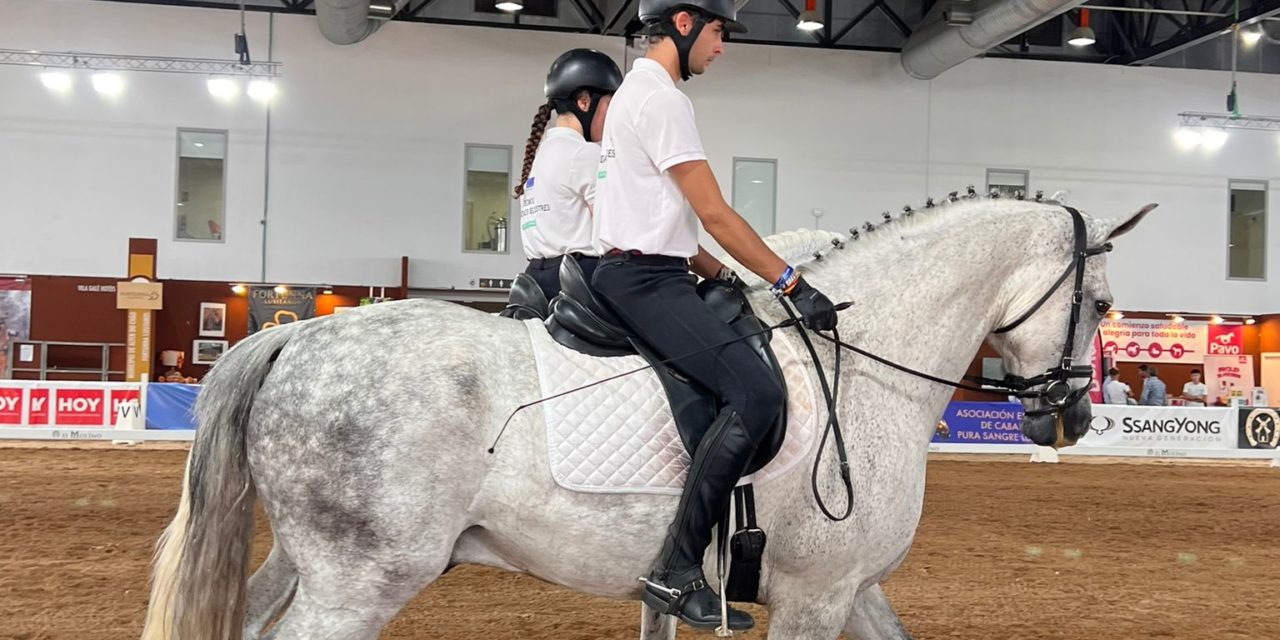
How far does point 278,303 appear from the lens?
73.2ft

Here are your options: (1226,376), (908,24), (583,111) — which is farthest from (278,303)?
(1226,376)

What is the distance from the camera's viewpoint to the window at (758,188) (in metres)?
24.1

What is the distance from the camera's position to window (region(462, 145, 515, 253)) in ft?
76.7

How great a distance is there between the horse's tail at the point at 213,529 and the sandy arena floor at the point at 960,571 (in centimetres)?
268

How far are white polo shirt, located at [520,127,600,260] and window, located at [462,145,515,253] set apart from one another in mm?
18984

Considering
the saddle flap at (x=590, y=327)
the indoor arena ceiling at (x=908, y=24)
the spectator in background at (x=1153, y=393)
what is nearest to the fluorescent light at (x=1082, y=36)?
the indoor arena ceiling at (x=908, y=24)

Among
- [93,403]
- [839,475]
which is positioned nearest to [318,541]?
[839,475]

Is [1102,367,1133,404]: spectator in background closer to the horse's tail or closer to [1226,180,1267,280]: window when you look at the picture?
[1226,180,1267,280]: window

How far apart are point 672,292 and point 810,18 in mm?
18698

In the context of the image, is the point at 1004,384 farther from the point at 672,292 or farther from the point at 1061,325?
the point at 672,292

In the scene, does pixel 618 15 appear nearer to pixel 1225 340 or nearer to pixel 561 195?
pixel 1225 340

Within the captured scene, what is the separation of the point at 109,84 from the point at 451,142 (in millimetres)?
7550

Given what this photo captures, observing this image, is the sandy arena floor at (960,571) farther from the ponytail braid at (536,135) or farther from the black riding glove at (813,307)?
the black riding glove at (813,307)

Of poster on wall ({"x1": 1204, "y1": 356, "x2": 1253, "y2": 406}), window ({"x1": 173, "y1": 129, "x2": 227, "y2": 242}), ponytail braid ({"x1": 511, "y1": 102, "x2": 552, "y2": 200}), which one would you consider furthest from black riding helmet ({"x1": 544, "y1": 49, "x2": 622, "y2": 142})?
poster on wall ({"x1": 1204, "y1": 356, "x2": 1253, "y2": 406})
